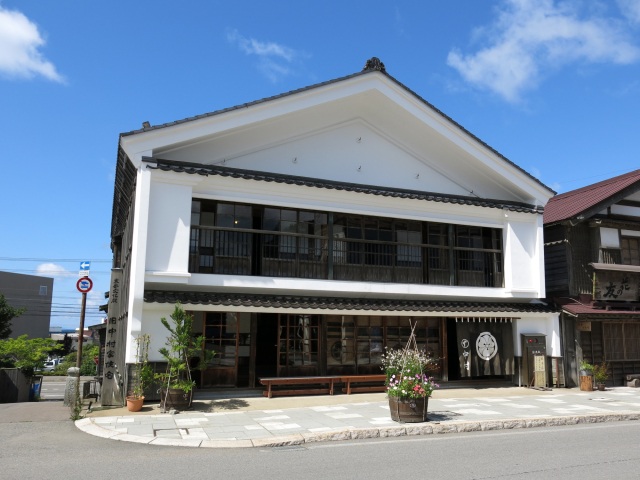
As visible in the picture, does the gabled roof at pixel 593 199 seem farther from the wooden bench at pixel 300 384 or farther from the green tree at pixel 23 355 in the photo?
the green tree at pixel 23 355

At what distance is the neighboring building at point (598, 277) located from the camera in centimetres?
1908

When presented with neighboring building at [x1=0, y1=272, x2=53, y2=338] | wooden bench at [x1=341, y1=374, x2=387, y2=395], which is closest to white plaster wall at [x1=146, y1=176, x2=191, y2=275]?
wooden bench at [x1=341, y1=374, x2=387, y2=395]

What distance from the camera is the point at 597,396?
16516 mm

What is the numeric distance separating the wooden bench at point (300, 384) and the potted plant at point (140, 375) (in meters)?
3.27

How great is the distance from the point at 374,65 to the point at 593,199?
32.2 ft

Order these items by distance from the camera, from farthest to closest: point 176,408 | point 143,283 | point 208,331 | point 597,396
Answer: point 597,396
point 208,331
point 143,283
point 176,408

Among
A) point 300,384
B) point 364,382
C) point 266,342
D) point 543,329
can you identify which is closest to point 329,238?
point 266,342

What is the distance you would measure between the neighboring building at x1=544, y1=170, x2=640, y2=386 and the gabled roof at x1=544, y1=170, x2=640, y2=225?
35 millimetres

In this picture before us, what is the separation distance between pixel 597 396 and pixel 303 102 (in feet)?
41.6

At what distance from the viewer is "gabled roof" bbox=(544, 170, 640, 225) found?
19.2 m

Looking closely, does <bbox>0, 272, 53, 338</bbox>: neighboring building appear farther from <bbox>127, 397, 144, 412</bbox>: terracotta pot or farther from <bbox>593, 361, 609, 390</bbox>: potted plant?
<bbox>593, 361, 609, 390</bbox>: potted plant

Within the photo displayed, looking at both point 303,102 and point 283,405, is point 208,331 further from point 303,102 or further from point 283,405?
point 303,102

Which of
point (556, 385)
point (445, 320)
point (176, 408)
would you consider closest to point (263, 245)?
point (176, 408)

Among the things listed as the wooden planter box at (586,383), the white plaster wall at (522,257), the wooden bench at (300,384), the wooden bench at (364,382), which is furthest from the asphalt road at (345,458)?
the white plaster wall at (522,257)
